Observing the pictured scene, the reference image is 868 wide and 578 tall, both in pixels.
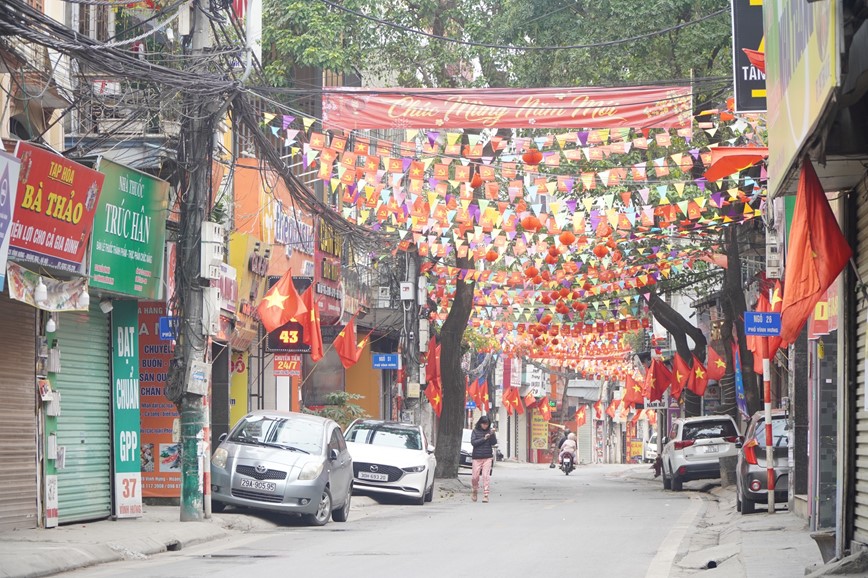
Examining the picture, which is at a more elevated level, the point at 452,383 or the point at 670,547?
the point at 452,383

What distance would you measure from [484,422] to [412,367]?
665 centimetres

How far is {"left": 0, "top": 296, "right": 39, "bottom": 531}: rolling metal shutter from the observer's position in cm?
1652

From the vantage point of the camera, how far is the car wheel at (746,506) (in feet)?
72.5

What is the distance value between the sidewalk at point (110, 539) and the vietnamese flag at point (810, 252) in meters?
Answer: 7.42

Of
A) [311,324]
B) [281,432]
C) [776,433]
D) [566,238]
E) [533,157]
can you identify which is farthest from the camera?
[311,324]

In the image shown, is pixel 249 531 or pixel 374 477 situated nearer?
pixel 249 531

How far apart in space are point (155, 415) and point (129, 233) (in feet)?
13.7

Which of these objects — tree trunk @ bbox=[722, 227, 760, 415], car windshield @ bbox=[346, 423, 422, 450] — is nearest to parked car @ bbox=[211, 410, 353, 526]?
car windshield @ bbox=[346, 423, 422, 450]

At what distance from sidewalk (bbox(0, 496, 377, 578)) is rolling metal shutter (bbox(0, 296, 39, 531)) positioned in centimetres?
37

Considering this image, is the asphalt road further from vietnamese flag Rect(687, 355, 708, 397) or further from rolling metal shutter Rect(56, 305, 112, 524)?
vietnamese flag Rect(687, 355, 708, 397)

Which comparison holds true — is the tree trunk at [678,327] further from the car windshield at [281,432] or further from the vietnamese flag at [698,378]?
the car windshield at [281,432]

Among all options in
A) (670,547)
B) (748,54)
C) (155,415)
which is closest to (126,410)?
(155,415)

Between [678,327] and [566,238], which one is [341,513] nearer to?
[566,238]

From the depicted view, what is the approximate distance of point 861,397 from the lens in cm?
1209
